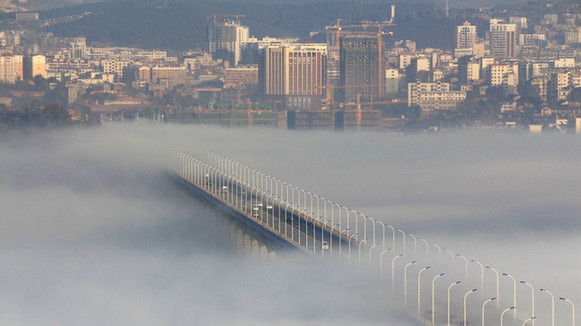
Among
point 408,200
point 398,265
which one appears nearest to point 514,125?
point 408,200

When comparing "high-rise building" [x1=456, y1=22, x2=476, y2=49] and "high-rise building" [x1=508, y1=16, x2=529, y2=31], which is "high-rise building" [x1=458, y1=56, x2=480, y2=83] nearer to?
"high-rise building" [x1=456, y1=22, x2=476, y2=49]

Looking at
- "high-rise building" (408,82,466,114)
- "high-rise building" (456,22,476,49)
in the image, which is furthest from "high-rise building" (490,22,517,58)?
"high-rise building" (408,82,466,114)

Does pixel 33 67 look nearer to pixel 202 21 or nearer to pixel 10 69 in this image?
pixel 10 69

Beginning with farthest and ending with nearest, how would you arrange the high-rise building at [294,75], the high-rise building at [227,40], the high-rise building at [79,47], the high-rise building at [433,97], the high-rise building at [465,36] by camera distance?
the high-rise building at [465,36] < the high-rise building at [227,40] < the high-rise building at [79,47] < the high-rise building at [433,97] < the high-rise building at [294,75]

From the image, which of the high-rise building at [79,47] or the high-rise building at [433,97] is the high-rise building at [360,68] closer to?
the high-rise building at [433,97]

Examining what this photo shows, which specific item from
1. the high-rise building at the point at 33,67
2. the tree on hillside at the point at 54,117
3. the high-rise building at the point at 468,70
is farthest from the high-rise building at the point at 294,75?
the tree on hillside at the point at 54,117

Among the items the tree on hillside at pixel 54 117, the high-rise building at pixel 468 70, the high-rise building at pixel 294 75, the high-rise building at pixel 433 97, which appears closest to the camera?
the tree on hillside at pixel 54 117

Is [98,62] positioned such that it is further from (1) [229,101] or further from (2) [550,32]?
(2) [550,32]
